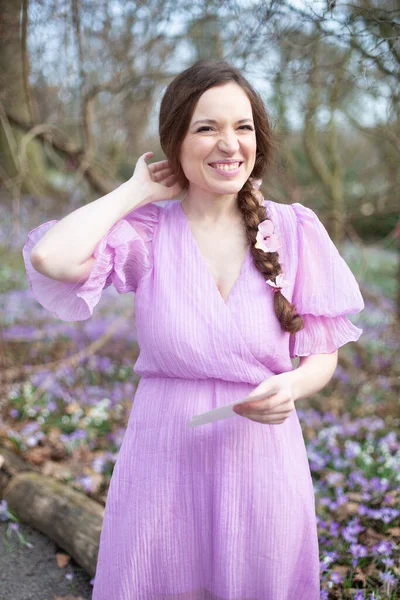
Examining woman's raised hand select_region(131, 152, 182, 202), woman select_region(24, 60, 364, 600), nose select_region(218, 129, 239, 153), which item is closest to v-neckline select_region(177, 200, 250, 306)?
woman select_region(24, 60, 364, 600)

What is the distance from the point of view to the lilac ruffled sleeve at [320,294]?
174 cm

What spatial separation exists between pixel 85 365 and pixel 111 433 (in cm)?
99

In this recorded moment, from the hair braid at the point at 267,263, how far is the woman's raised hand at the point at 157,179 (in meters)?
0.23

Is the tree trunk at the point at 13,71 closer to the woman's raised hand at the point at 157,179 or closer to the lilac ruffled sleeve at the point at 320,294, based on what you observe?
the woman's raised hand at the point at 157,179

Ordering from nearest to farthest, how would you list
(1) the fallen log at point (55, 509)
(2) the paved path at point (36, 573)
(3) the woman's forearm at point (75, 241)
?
(3) the woman's forearm at point (75, 241) < (2) the paved path at point (36, 573) < (1) the fallen log at point (55, 509)

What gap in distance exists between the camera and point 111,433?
380 cm

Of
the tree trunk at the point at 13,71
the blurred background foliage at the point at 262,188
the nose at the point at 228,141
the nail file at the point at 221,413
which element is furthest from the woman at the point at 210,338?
the tree trunk at the point at 13,71

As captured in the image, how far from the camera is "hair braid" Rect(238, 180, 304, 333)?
66.8 inches

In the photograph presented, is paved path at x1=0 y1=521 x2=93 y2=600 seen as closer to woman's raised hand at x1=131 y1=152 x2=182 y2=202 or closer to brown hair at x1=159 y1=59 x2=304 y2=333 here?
brown hair at x1=159 y1=59 x2=304 y2=333

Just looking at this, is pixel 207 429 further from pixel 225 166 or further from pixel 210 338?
pixel 225 166

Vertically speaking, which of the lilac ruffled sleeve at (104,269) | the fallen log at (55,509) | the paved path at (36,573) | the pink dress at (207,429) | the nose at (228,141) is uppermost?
the nose at (228,141)

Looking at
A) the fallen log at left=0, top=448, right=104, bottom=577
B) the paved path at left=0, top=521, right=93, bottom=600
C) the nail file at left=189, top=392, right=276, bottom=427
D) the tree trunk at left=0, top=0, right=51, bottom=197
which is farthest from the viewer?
the tree trunk at left=0, top=0, right=51, bottom=197

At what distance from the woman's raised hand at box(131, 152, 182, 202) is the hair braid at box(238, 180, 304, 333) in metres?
0.23

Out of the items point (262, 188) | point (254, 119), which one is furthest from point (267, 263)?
point (262, 188)
